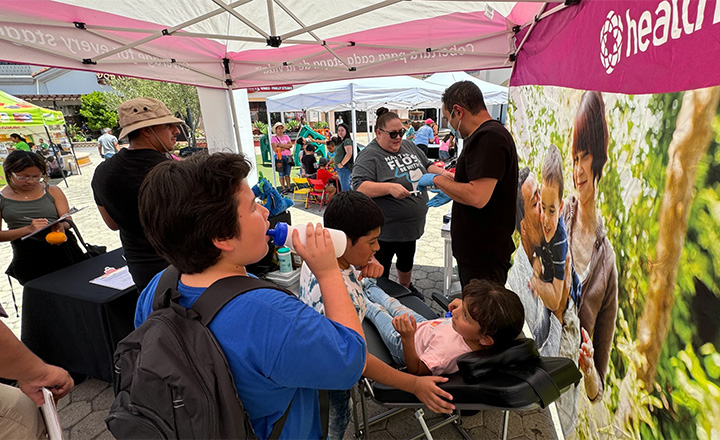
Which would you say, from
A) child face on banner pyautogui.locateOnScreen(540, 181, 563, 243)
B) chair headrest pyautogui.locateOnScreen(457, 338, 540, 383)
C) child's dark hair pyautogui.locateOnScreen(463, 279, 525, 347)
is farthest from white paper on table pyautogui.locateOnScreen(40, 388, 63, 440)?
child face on banner pyautogui.locateOnScreen(540, 181, 563, 243)

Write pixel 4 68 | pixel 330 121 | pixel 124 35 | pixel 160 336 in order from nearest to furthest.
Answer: pixel 160 336
pixel 124 35
pixel 4 68
pixel 330 121

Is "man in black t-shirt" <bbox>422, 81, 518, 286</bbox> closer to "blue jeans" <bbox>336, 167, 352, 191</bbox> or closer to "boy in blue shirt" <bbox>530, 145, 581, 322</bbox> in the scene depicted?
"boy in blue shirt" <bbox>530, 145, 581, 322</bbox>

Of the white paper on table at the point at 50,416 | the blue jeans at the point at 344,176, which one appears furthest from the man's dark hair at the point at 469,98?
the blue jeans at the point at 344,176

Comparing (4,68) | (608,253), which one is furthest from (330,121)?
(608,253)

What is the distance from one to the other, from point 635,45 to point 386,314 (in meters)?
1.70

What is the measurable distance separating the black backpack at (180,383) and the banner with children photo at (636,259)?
123 cm

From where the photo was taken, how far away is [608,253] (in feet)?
5.23

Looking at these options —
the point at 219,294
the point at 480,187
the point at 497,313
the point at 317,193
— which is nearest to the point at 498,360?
the point at 497,313

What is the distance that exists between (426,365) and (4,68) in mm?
40466

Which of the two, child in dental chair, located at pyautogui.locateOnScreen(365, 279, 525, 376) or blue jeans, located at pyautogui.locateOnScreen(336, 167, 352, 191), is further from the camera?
blue jeans, located at pyautogui.locateOnScreen(336, 167, 352, 191)

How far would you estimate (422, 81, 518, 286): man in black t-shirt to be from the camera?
78.5 inches

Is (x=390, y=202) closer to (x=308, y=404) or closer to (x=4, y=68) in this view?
(x=308, y=404)

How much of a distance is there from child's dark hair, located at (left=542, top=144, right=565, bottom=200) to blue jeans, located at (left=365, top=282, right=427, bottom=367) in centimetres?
126

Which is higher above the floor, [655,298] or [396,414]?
[655,298]
